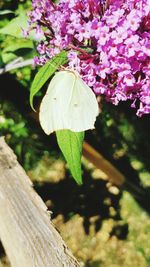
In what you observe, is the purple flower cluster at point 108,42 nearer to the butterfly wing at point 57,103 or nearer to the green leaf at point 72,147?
the butterfly wing at point 57,103

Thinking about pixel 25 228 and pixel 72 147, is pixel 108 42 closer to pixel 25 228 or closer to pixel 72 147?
pixel 72 147

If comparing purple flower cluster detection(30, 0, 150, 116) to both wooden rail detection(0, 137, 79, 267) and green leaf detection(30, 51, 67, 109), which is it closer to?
green leaf detection(30, 51, 67, 109)

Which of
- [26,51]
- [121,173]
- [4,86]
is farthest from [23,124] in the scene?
[26,51]

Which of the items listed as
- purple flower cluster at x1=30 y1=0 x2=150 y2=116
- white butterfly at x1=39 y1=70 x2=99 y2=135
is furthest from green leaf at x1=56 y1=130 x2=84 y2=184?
purple flower cluster at x1=30 y1=0 x2=150 y2=116

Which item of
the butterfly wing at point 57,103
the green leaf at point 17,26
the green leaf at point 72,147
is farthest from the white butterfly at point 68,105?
the green leaf at point 17,26

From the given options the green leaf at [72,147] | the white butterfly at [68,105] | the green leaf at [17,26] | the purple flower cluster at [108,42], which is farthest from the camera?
the green leaf at [17,26]

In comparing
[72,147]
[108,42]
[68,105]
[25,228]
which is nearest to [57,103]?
Answer: [68,105]
